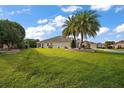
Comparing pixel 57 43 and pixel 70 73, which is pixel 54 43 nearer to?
pixel 57 43

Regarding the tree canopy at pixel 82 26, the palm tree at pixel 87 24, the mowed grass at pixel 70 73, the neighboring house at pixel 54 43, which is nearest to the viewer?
the mowed grass at pixel 70 73

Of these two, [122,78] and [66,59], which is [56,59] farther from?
[122,78]

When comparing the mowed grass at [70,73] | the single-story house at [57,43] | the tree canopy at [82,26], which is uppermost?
the tree canopy at [82,26]

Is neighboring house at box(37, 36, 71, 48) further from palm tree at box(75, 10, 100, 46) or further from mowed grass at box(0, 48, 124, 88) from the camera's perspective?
palm tree at box(75, 10, 100, 46)

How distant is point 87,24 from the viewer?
27.8ft

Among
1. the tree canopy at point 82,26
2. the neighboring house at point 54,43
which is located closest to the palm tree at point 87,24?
the tree canopy at point 82,26

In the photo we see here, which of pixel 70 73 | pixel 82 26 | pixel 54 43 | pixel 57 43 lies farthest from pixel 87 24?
pixel 70 73

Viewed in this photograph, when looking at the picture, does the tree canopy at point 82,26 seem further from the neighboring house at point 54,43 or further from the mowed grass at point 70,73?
the mowed grass at point 70,73

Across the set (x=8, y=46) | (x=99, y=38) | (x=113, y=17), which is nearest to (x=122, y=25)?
(x=113, y=17)

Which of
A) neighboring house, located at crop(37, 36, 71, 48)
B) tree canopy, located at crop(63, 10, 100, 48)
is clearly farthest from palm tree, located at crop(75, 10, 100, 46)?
neighboring house, located at crop(37, 36, 71, 48)

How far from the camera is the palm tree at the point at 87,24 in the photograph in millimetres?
7535

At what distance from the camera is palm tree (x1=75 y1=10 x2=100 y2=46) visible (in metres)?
7.54

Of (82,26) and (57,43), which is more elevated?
(82,26)
